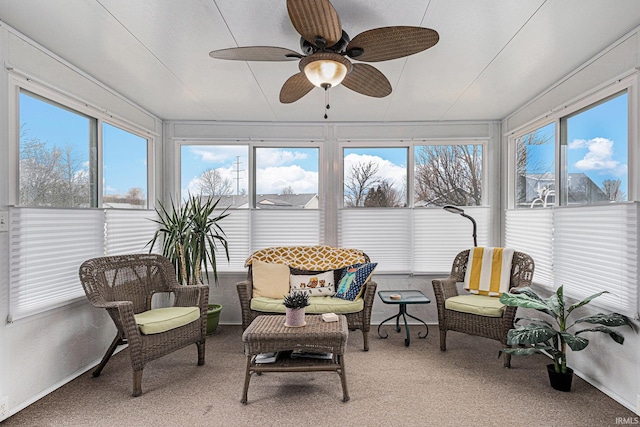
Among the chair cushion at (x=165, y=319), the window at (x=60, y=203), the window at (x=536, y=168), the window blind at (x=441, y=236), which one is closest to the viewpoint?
the window at (x=60, y=203)

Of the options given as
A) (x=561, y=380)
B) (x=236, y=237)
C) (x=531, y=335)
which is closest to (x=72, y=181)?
(x=236, y=237)

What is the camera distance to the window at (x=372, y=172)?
14.9ft

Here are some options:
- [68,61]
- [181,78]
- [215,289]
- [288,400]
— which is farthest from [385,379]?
[68,61]

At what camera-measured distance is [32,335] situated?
97.7 inches

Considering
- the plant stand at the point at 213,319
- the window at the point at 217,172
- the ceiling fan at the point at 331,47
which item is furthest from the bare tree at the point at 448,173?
the plant stand at the point at 213,319

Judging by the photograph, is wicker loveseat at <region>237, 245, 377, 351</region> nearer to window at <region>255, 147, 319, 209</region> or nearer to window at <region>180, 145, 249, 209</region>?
window at <region>255, 147, 319, 209</region>

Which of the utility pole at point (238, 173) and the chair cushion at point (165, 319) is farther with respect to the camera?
the utility pole at point (238, 173)

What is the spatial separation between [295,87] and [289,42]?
12.7 inches

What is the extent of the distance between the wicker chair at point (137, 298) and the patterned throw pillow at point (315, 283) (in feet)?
3.17

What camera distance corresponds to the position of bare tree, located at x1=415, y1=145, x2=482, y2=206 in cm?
448

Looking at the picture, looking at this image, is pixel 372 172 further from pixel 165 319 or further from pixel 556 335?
pixel 165 319

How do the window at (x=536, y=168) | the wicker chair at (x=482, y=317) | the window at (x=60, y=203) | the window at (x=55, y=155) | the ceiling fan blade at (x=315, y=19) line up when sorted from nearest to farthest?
the ceiling fan blade at (x=315, y=19), the window at (x=60, y=203), the window at (x=55, y=155), the wicker chair at (x=482, y=317), the window at (x=536, y=168)

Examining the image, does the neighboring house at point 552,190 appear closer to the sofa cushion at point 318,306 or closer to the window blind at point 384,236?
the window blind at point 384,236

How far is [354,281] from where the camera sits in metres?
3.58
